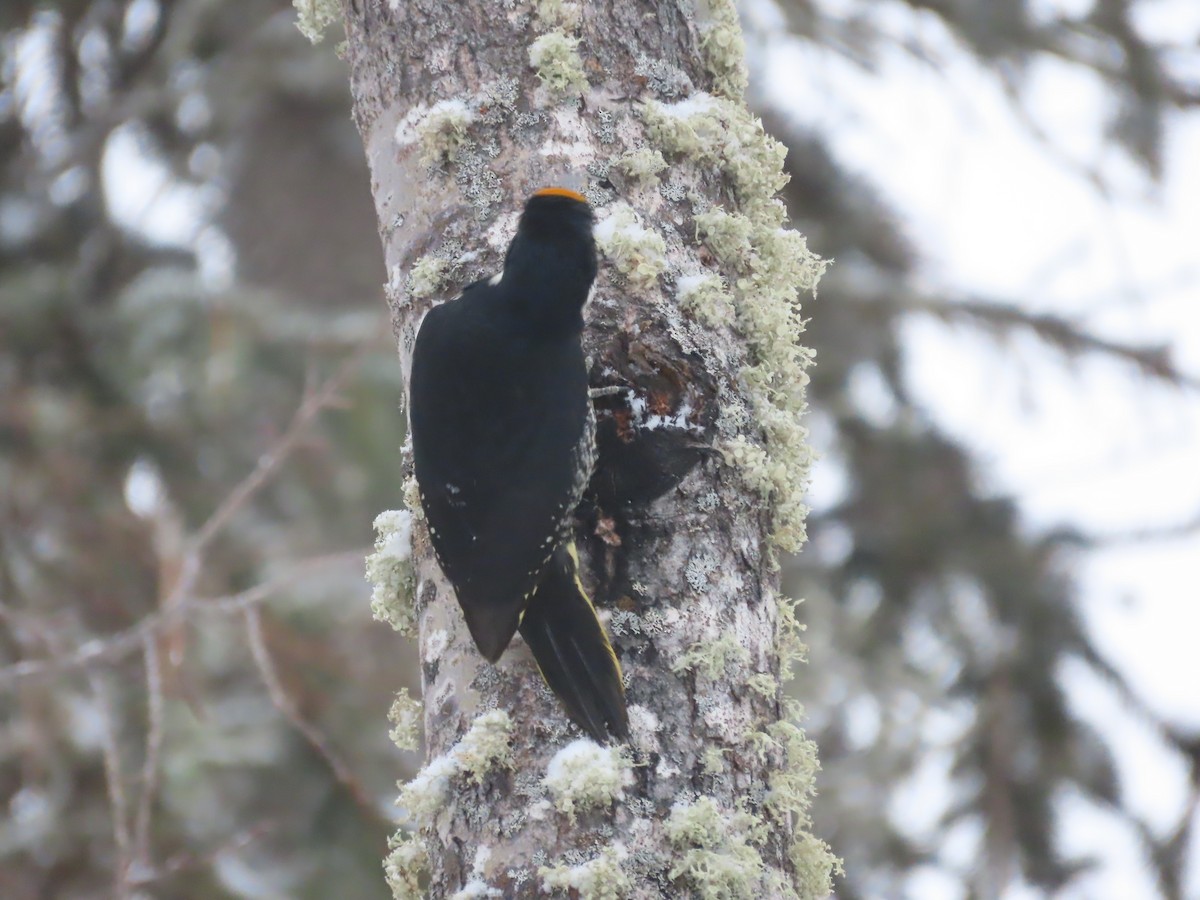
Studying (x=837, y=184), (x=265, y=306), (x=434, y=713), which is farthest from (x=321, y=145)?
(x=434, y=713)

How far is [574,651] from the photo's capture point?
6.63 feet

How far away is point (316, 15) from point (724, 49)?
88 centimetres

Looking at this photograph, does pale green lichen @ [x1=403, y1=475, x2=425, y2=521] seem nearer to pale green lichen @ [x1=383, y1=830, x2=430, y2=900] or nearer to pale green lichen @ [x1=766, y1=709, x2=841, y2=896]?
pale green lichen @ [x1=383, y1=830, x2=430, y2=900]

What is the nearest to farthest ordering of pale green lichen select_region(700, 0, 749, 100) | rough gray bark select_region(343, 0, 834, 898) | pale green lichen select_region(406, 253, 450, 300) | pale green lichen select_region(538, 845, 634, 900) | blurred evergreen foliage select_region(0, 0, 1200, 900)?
pale green lichen select_region(538, 845, 634, 900) → rough gray bark select_region(343, 0, 834, 898) → pale green lichen select_region(406, 253, 450, 300) → pale green lichen select_region(700, 0, 749, 100) → blurred evergreen foliage select_region(0, 0, 1200, 900)

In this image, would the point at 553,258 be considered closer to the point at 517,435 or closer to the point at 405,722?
the point at 517,435

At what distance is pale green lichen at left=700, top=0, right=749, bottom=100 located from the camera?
2.58 metres

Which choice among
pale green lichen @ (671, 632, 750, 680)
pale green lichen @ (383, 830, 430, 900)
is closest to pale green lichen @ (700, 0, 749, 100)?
pale green lichen @ (671, 632, 750, 680)

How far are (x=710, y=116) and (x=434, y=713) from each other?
117 centimetres

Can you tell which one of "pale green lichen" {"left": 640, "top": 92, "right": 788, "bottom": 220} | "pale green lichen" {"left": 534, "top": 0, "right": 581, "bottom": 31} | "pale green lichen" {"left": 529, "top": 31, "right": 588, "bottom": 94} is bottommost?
"pale green lichen" {"left": 640, "top": 92, "right": 788, "bottom": 220}

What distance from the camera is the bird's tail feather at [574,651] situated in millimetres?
1953

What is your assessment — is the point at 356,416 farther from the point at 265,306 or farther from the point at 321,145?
the point at 321,145

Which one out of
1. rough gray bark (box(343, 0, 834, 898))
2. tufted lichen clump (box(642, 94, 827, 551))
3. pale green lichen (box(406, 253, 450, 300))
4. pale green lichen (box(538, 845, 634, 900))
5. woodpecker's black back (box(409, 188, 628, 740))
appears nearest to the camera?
pale green lichen (box(538, 845, 634, 900))

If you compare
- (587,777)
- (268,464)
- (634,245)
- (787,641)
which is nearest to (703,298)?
(634,245)

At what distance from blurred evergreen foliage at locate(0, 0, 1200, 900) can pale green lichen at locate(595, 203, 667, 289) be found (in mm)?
1655
